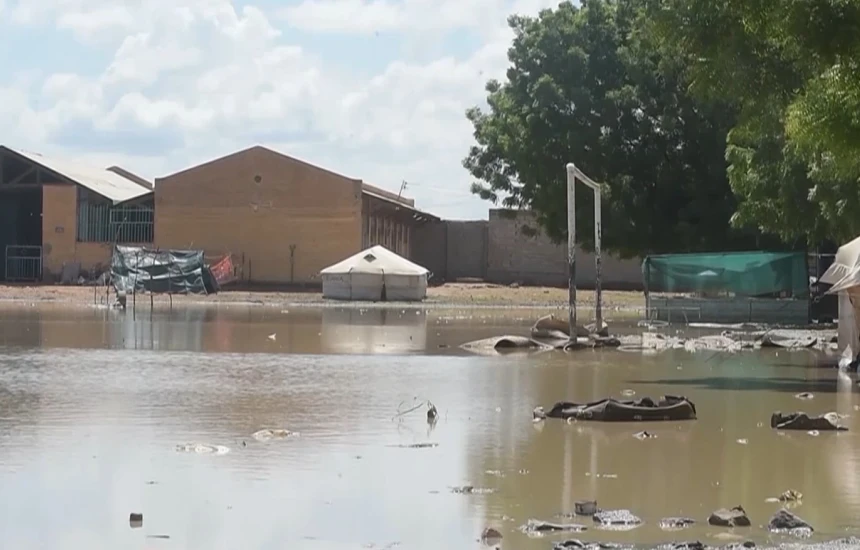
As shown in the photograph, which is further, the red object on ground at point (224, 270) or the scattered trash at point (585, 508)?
the red object on ground at point (224, 270)

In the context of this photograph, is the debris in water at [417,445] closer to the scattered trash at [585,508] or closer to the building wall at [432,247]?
the scattered trash at [585,508]

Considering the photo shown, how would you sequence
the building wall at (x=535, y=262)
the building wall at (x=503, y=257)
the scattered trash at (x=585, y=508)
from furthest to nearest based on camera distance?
the building wall at (x=503, y=257) < the building wall at (x=535, y=262) < the scattered trash at (x=585, y=508)

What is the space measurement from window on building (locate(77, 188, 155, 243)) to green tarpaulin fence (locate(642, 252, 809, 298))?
30.4 m

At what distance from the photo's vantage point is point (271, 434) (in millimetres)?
14094

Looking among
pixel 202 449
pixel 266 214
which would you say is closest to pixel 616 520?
pixel 202 449

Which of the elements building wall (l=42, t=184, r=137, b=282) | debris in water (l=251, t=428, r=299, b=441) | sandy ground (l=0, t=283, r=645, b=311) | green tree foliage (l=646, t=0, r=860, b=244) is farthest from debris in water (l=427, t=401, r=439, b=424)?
building wall (l=42, t=184, r=137, b=282)

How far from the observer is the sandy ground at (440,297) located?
1887 inches

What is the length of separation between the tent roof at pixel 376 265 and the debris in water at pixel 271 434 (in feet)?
118

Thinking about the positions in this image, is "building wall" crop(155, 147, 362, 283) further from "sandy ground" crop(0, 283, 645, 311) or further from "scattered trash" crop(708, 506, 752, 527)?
"scattered trash" crop(708, 506, 752, 527)

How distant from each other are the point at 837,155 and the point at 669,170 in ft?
113

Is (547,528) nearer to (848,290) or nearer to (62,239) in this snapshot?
(848,290)

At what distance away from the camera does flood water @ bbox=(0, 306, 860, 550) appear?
9.80 metres

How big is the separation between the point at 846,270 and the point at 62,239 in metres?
43.4

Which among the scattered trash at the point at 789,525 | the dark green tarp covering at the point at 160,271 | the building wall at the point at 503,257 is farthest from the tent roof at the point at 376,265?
the scattered trash at the point at 789,525
